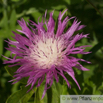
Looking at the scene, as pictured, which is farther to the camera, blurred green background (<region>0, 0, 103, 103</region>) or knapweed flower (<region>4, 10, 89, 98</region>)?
blurred green background (<region>0, 0, 103, 103</region>)

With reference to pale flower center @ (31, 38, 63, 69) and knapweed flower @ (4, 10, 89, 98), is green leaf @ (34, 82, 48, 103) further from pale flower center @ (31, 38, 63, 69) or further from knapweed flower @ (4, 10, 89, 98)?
pale flower center @ (31, 38, 63, 69)

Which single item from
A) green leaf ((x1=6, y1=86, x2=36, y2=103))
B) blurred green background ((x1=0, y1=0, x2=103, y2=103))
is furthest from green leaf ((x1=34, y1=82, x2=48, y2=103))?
blurred green background ((x1=0, y1=0, x2=103, y2=103))

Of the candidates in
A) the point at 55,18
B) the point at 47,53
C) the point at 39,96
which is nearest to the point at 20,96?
the point at 39,96

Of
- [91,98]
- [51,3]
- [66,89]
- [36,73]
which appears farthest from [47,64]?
[51,3]

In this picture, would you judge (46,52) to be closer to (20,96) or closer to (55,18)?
(20,96)

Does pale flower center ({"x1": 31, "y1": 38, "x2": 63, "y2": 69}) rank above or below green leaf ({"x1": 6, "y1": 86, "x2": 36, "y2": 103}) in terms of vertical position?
above

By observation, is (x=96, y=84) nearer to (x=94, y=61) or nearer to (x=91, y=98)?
(x=91, y=98)

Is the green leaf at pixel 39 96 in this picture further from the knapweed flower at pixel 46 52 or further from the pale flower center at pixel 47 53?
the pale flower center at pixel 47 53

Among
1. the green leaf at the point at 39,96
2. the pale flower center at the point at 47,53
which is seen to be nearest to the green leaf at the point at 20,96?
the green leaf at the point at 39,96
